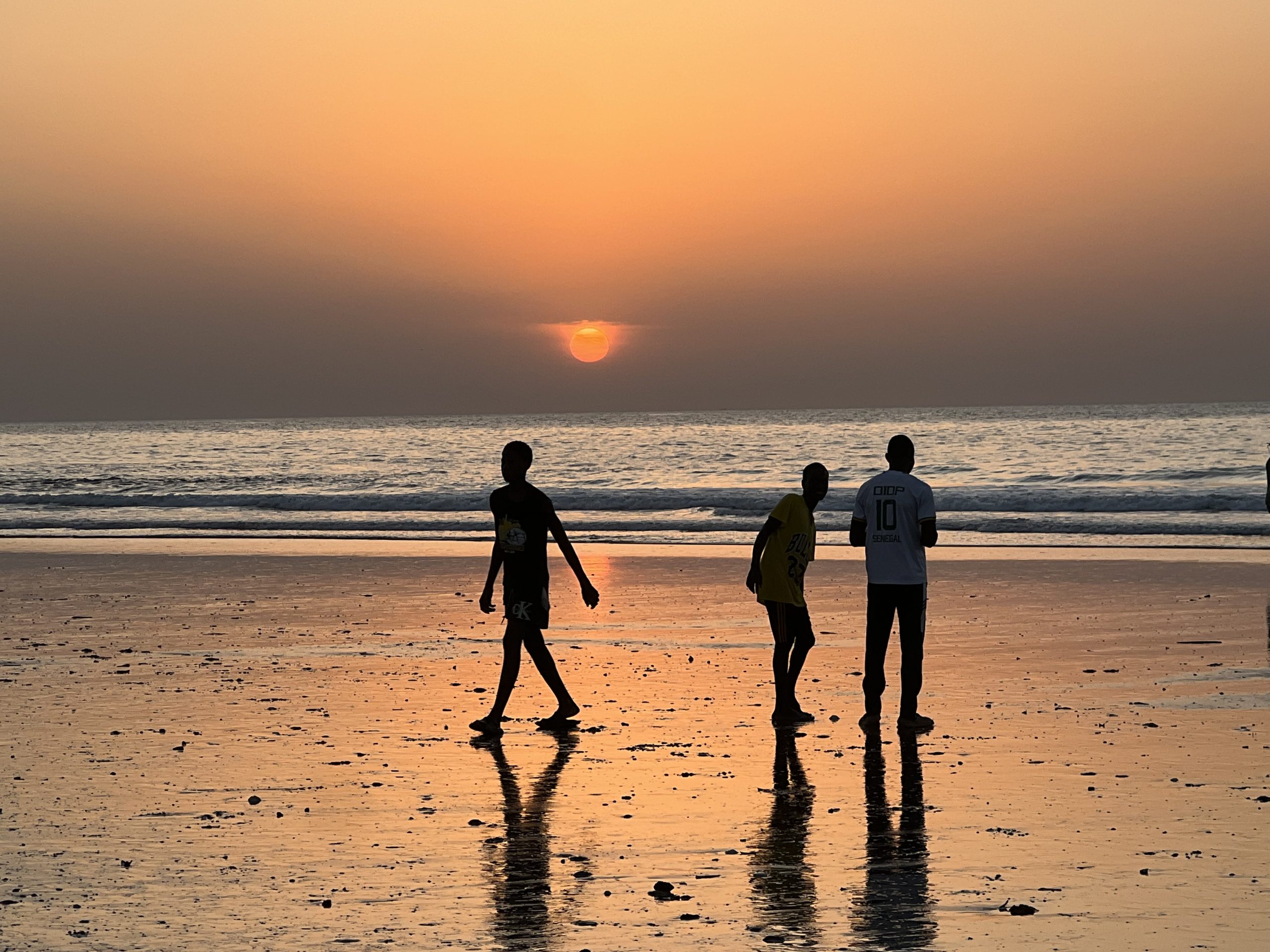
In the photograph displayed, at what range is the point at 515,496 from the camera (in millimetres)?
9891

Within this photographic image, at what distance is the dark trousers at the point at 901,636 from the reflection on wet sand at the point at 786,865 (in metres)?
1.48

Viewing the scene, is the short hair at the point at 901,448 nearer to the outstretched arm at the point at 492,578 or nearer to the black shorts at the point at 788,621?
the black shorts at the point at 788,621

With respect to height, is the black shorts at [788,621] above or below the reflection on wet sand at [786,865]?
above

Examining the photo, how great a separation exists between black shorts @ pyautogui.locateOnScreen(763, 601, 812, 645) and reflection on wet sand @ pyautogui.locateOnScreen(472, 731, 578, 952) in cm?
204

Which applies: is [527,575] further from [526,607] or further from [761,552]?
[761,552]

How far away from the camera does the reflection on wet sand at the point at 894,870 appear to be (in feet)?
17.8

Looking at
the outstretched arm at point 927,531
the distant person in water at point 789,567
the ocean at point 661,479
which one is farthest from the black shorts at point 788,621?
the ocean at point 661,479

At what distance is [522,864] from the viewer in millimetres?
6441

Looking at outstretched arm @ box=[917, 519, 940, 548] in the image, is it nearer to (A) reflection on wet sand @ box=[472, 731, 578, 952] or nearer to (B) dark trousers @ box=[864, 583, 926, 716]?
(B) dark trousers @ box=[864, 583, 926, 716]

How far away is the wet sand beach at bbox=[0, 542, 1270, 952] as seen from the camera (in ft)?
18.5

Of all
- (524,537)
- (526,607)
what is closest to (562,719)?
(526,607)

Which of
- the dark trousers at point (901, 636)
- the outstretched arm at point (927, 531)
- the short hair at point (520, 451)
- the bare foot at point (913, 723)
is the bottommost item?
the bare foot at point (913, 723)

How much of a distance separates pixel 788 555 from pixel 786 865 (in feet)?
13.4

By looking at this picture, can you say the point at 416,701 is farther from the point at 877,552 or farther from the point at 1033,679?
the point at 1033,679
